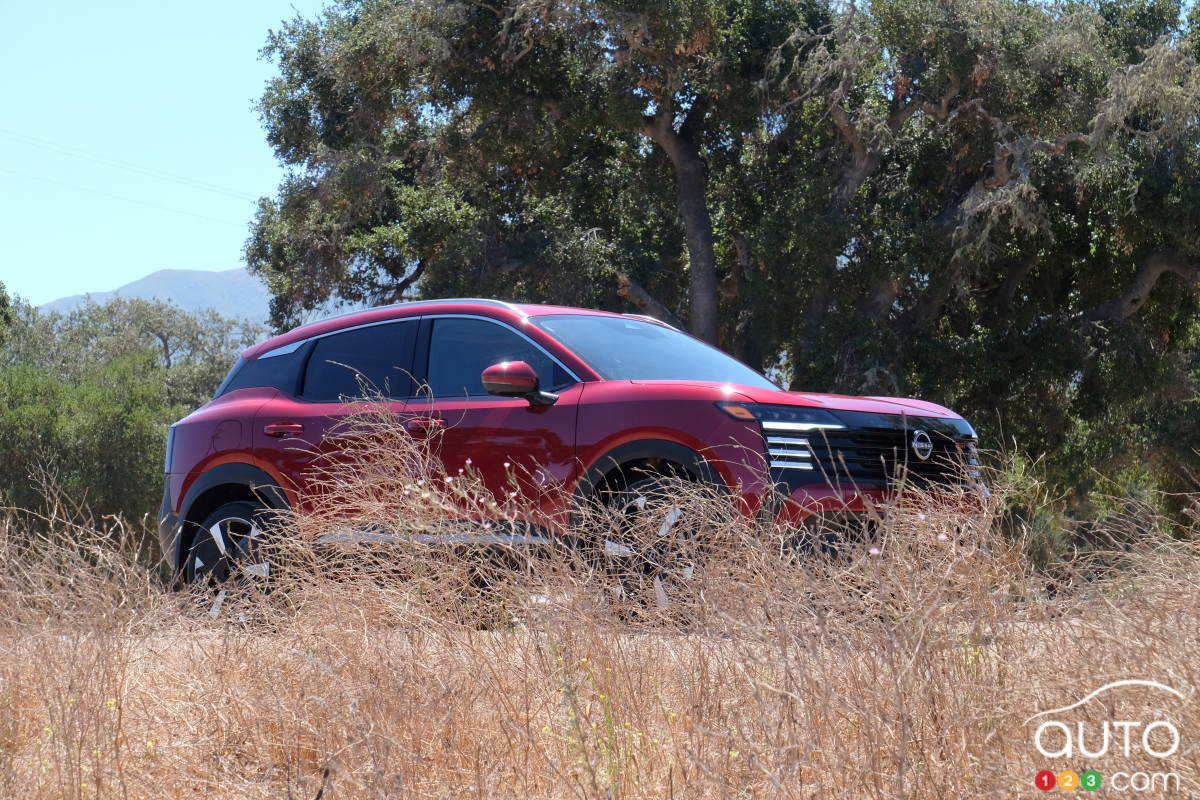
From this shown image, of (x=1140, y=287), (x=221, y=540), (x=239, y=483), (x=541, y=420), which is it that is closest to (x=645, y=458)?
(x=541, y=420)

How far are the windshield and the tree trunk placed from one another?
12983mm

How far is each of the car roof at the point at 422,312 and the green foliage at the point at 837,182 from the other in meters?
11.0

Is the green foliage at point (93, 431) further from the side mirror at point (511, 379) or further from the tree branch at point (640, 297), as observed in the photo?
the side mirror at point (511, 379)

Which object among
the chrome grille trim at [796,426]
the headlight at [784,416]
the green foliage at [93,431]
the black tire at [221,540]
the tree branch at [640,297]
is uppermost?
the tree branch at [640,297]

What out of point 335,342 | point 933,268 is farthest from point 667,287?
point 335,342

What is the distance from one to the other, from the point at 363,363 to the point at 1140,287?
602 inches

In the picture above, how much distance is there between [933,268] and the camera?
58.2 feet

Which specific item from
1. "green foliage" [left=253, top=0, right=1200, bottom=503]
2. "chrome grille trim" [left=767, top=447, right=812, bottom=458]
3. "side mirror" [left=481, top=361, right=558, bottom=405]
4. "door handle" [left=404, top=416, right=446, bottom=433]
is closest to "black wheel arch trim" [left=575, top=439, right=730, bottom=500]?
"chrome grille trim" [left=767, top=447, right=812, bottom=458]

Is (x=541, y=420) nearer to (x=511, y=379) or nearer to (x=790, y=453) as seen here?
(x=511, y=379)

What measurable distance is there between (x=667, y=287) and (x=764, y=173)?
289 cm

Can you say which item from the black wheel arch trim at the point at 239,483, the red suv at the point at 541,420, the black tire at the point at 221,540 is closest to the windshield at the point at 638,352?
the red suv at the point at 541,420

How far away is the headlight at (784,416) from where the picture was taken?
17.0ft

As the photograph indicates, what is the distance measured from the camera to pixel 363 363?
21.7 feet

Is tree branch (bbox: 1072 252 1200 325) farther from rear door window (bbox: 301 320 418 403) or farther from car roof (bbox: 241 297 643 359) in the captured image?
rear door window (bbox: 301 320 418 403)
